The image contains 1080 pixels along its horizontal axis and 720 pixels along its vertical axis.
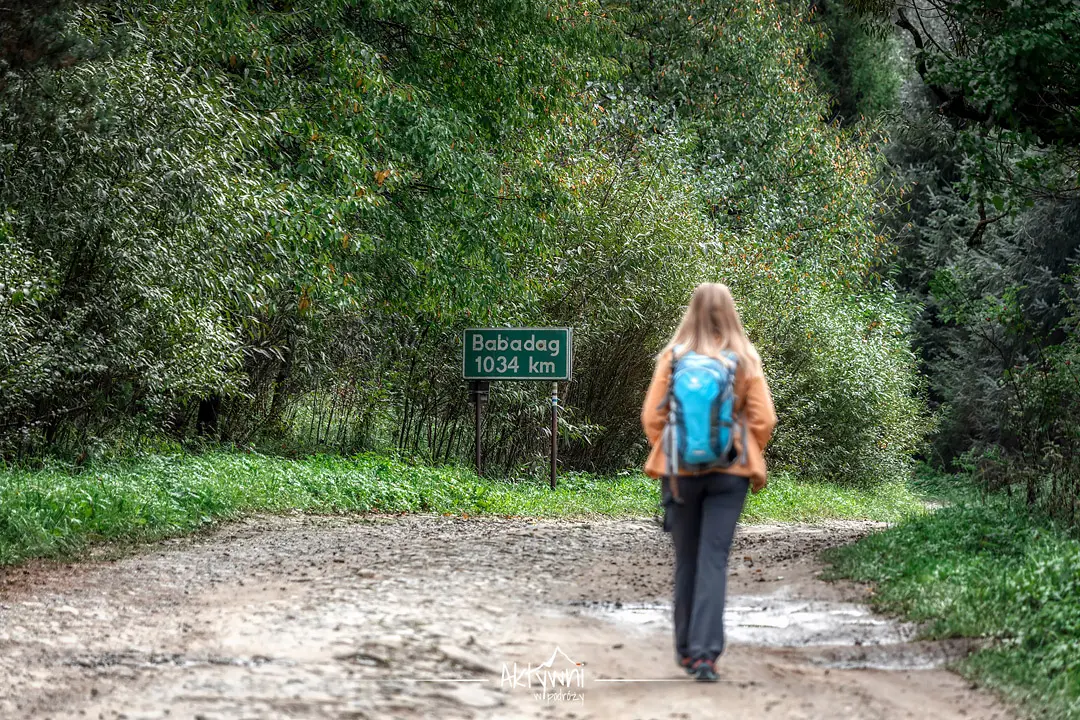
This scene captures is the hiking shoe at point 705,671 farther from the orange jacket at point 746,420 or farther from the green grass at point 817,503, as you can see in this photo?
the green grass at point 817,503

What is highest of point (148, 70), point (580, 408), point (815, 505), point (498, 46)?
point (498, 46)

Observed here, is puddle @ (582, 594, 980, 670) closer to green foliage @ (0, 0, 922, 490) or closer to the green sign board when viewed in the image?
green foliage @ (0, 0, 922, 490)

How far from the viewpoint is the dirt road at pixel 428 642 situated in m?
5.46

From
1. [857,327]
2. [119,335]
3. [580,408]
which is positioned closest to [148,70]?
[119,335]

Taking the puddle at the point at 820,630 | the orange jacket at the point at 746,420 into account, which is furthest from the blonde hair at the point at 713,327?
the puddle at the point at 820,630

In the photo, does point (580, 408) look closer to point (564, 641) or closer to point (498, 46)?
point (498, 46)

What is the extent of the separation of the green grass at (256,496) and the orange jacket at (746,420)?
577 cm

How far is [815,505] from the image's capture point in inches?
821

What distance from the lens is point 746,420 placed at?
604 cm

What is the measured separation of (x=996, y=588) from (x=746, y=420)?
7.54ft

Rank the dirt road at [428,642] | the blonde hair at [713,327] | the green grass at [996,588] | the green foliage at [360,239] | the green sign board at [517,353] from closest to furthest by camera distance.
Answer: the dirt road at [428,642] → the green grass at [996,588] → the blonde hair at [713,327] → the green foliage at [360,239] → the green sign board at [517,353]

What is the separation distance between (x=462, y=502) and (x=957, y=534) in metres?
7.37

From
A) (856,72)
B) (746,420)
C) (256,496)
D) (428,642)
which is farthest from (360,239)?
(856,72)

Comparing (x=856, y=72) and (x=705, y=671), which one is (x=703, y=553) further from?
(x=856, y=72)
